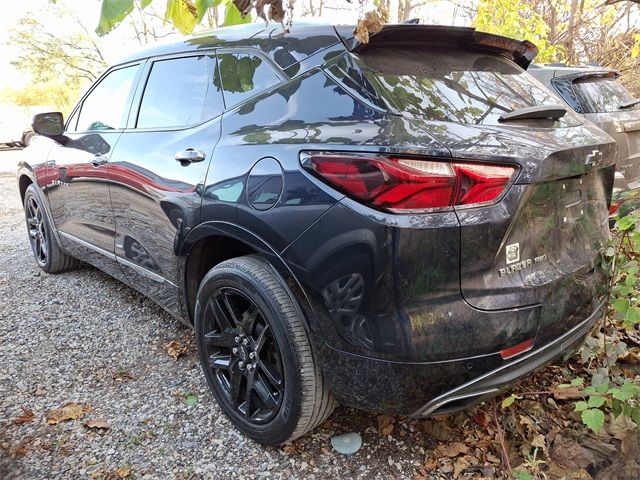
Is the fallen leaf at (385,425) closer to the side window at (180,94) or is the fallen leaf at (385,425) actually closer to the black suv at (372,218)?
the black suv at (372,218)

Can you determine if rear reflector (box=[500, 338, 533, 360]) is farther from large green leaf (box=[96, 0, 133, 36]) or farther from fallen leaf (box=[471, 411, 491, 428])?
large green leaf (box=[96, 0, 133, 36])

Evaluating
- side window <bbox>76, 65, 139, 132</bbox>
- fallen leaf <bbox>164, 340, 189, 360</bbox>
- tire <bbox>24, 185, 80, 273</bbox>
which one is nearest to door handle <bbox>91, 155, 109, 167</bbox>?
side window <bbox>76, 65, 139, 132</bbox>

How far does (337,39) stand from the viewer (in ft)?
6.79

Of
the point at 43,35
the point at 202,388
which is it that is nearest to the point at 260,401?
the point at 202,388

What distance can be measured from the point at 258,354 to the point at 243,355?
0.40 ft

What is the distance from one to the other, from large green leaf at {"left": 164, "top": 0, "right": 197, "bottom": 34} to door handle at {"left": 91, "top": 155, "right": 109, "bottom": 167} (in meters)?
1.48

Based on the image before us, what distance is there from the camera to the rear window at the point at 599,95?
4.40 meters

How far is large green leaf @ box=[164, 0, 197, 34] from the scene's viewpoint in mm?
1800

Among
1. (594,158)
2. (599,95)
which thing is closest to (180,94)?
(594,158)

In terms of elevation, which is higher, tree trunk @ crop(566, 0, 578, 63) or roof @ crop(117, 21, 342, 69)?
tree trunk @ crop(566, 0, 578, 63)

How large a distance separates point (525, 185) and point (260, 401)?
4.88 feet

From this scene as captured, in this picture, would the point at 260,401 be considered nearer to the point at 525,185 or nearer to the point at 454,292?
the point at 454,292

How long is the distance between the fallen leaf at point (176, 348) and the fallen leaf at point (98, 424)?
24.9 inches

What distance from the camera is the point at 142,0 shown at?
1.65 m
